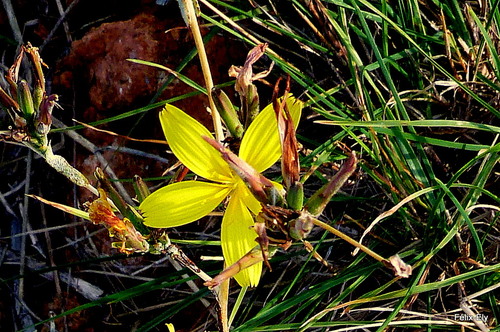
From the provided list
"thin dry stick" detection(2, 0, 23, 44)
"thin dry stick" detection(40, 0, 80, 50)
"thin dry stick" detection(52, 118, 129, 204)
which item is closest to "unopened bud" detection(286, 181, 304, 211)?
"thin dry stick" detection(52, 118, 129, 204)

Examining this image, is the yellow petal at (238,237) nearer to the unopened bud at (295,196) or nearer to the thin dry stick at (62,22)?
the unopened bud at (295,196)

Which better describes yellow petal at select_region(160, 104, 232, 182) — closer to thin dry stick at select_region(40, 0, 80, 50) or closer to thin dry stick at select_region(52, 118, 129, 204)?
thin dry stick at select_region(52, 118, 129, 204)

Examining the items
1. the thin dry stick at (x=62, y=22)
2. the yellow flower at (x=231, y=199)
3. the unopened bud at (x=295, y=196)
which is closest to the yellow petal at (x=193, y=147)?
the yellow flower at (x=231, y=199)

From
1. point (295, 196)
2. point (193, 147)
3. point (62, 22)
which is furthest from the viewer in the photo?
point (62, 22)

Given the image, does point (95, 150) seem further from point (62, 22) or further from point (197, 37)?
point (197, 37)

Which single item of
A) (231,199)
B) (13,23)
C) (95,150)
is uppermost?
(13,23)

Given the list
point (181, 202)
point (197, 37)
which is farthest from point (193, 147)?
point (197, 37)

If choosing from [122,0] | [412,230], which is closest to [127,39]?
[122,0]

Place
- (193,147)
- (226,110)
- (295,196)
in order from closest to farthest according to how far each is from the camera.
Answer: (295,196) → (226,110) → (193,147)
